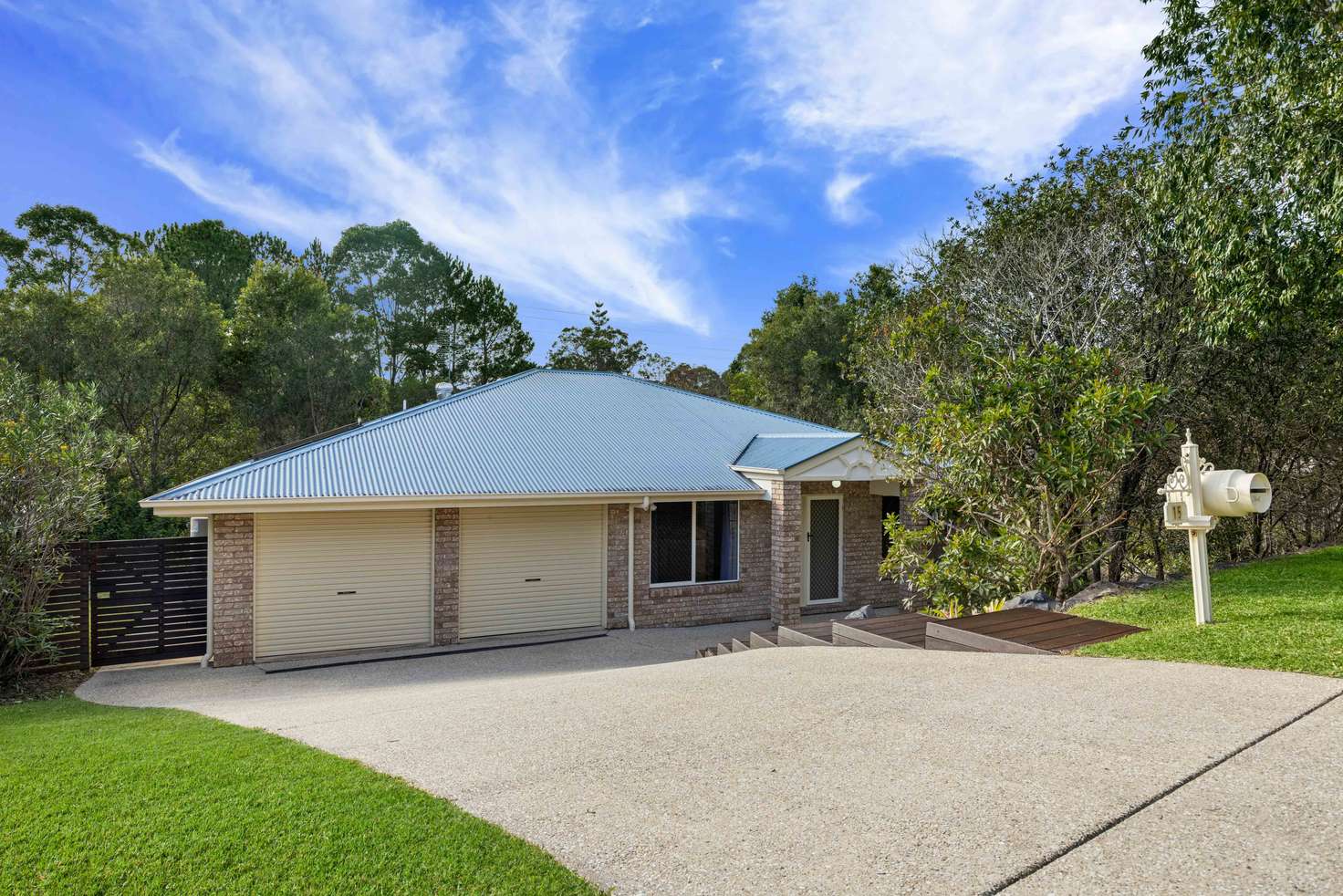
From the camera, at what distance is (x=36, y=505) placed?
29.6 feet

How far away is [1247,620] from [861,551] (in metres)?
7.59

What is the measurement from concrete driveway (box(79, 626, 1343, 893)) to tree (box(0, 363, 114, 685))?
3901 millimetres

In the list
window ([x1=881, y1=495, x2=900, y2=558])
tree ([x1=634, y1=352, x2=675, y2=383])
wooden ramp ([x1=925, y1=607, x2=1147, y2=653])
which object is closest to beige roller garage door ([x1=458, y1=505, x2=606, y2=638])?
window ([x1=881, y1=495, x2=900, y2=558])

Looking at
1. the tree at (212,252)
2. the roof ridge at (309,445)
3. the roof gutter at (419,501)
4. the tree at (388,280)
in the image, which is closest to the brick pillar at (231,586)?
the roof gutter at (419,501)

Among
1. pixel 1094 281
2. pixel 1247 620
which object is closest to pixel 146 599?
pixel 1247 620

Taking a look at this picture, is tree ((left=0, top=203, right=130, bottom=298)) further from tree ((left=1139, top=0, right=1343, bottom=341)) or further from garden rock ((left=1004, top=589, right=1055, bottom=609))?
tree ((left=1139, top=0, right=1343, bottom=341))

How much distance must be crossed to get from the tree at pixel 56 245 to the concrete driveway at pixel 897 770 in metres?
30.0

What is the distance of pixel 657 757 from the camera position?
4883mm

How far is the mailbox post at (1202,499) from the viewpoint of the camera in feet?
24.7

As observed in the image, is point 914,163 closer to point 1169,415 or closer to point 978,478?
point 1169,415

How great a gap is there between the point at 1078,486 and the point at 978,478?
117 centimetres

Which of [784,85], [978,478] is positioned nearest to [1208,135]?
[978,478]

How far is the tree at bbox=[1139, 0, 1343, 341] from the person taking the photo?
28.4 ft

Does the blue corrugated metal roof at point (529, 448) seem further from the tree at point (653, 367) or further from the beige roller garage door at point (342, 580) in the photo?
the tree at point (653, 367)
